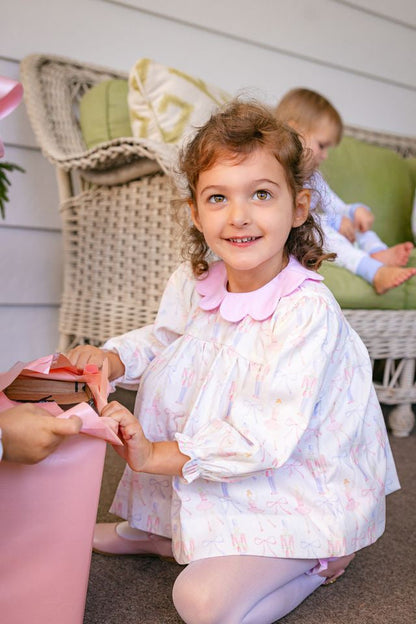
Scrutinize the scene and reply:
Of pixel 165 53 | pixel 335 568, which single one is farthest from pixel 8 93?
pixel 165 53

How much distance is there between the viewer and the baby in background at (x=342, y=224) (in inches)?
67.8

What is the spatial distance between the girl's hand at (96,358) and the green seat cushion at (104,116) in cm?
90

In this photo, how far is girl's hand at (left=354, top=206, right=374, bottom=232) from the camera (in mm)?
2070

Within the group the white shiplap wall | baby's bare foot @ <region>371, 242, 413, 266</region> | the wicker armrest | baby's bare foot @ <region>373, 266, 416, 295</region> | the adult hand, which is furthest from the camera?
the white shiplap wall

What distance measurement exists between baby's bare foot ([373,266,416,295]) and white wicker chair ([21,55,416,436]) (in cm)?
7

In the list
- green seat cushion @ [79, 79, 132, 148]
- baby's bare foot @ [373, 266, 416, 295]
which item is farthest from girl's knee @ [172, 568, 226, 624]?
green seat cushion @ [79, 79, 132, 148]

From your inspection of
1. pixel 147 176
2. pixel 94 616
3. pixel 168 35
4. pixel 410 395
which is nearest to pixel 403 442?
pixel 410 395

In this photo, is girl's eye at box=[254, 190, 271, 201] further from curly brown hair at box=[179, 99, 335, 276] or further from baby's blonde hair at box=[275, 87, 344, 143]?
baby's blonde hair at box=[275, 87, 344, 143]

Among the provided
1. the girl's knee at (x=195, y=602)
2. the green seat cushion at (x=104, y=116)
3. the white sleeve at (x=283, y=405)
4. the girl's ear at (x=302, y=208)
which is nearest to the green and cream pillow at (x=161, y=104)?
the green seat cushion at (x=104, y=116)

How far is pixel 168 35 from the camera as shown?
7.42ft

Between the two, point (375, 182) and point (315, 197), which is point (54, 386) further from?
point (375, 182)

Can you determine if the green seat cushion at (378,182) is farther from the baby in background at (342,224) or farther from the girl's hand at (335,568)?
the girl's hand at (335,568)

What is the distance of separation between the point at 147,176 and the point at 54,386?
0.89m

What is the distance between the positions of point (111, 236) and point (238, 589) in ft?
3.61
